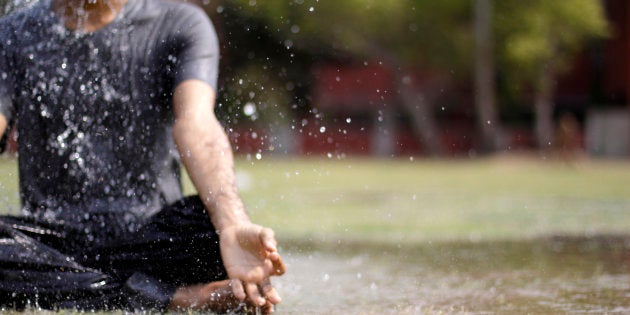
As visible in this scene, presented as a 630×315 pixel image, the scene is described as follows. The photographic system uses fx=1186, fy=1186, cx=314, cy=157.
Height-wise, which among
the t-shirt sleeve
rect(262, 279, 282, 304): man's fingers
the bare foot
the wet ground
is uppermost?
the t-shirt sleeve

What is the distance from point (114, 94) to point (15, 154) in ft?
1.68

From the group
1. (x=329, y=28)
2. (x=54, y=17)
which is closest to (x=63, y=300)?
(x=54, y=17)

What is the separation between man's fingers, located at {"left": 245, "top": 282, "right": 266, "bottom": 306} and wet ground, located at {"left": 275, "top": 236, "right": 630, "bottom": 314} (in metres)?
0.48

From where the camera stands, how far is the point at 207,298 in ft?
11.6

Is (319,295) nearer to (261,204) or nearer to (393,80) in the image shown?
(261,204)

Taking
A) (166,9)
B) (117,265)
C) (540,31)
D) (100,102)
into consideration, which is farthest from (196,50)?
(540,31)

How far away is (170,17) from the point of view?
3988 mm

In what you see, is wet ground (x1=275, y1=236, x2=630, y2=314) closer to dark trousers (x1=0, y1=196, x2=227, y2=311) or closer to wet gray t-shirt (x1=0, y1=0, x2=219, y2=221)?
dark trousers (x1=0, y1=196, x2=227, y2=311)

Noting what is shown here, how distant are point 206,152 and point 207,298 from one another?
454mm

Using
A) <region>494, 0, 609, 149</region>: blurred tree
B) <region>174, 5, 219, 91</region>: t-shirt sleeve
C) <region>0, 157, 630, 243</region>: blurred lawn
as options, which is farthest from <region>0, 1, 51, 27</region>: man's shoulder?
<region>494, 0, 609, 149</region>: blurred tree

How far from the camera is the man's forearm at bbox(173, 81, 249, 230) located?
Result: 3520 millimetres

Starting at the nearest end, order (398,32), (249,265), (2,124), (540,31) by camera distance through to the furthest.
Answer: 1. (249,265)
2. (2,124)
3. (540,31)
4. (398,32)

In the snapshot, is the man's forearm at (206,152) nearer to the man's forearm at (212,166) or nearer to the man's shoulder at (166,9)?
the man's forearm at (212,166)

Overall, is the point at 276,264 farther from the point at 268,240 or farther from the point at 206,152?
the point at 206,152
